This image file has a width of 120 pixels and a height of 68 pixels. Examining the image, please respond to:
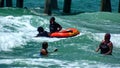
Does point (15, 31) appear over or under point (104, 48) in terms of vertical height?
under

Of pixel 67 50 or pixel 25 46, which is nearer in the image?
pixel 67 50

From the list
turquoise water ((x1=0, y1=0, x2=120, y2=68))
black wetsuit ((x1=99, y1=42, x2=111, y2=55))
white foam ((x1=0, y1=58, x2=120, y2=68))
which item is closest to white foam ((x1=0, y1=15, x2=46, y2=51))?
turquoise water ((x1=0, y1=0, x2=120, y2=68))

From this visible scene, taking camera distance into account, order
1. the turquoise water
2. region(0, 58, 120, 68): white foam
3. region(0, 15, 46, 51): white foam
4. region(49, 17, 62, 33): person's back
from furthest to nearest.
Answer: region(49, 17, 62, 33): person's back → region(0, 15, 46, 51): white foam → the turquoise water → region(0, 58, 120, 68): white foam

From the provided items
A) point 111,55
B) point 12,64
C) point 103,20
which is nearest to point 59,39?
point 111,55

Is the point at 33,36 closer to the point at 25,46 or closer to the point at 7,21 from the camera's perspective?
the point at 25,46

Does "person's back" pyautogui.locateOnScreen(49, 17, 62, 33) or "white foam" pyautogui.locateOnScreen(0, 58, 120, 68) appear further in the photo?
"person's back" pyautogui.locateOnScreen(49, 17, 62, 33)

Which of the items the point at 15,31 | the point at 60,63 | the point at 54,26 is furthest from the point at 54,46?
the point at 15,31

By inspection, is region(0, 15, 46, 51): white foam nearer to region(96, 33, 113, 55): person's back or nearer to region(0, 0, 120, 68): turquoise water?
region(0, 0, 120, 68): turquoise water

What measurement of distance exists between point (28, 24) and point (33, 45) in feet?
20.7

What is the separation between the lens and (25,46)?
17062mm

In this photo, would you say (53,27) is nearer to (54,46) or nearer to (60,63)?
(54,46)

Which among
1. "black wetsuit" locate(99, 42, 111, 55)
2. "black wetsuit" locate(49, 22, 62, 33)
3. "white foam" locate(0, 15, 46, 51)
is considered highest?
"black wetsuit" locate(99, 42, 111, 55)

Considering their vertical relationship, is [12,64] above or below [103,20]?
above

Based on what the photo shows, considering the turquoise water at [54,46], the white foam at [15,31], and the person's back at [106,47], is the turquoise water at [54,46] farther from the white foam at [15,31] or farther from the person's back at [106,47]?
the person's back at [106,47]
